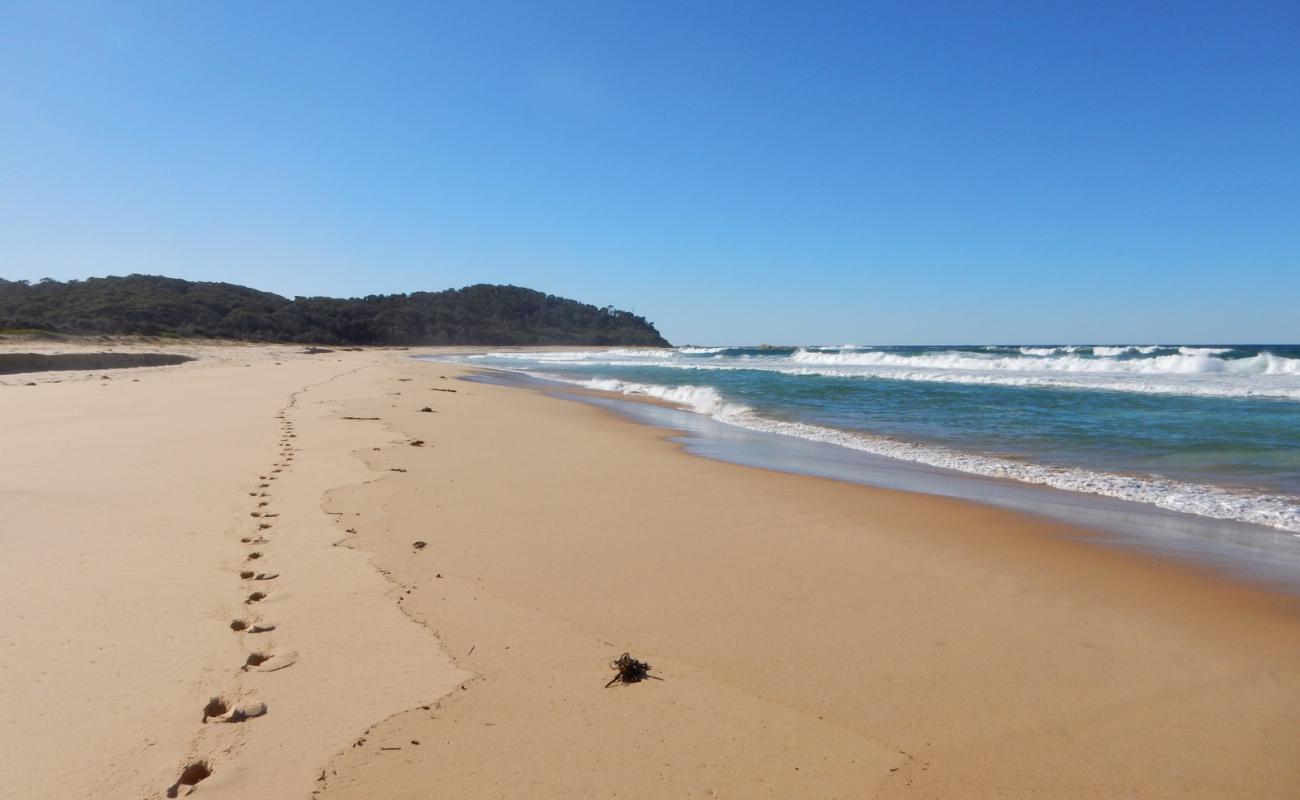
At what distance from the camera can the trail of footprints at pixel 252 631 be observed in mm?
2200

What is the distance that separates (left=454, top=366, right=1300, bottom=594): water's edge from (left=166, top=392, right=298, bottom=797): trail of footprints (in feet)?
18.6

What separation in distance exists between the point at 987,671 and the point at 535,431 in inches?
339

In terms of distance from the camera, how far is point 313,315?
75875 millimetres

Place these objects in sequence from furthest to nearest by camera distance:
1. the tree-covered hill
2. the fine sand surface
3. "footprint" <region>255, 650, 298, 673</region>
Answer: the tree-covered hill, "footprint" <region>255, 650, 298, 673</region>, the fine sand surface

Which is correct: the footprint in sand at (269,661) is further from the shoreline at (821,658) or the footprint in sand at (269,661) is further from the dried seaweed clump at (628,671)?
the dried seaweed clump at (628,671)

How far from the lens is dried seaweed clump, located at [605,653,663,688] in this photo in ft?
9.53

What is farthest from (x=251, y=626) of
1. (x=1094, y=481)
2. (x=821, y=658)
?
(x=1094, y=481)

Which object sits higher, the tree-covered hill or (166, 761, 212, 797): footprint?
the tree-covered hill

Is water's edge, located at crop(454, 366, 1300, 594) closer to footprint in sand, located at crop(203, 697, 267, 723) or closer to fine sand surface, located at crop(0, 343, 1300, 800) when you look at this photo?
fine sand surface, located at crop(0, 343, 1300, 800)

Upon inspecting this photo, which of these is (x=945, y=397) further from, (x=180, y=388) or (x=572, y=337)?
(x=572, y=337)

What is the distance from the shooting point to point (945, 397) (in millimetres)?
20062

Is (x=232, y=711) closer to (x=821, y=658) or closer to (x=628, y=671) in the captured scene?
(x=628, y=671)

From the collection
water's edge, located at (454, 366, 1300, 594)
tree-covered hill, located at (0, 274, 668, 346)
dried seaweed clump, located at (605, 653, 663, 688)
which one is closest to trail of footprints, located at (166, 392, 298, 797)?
dried seaweed clump, located at (605, 653, 663, 688)

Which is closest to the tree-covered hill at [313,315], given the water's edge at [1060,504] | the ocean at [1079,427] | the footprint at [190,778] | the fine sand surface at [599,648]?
the ocean at [1079,427]
